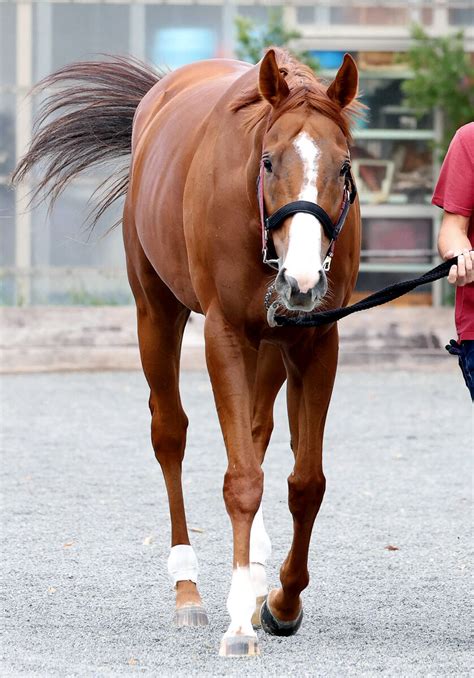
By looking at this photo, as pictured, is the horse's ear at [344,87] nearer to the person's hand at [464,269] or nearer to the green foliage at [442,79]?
the person's hand at [464,269]

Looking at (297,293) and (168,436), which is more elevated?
(297,293)

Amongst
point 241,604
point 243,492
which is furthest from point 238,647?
point 243,492

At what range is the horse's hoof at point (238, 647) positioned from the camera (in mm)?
4020

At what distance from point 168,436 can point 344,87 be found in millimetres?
1768

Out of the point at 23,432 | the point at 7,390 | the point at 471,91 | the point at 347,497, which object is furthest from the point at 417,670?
the point at 471,91

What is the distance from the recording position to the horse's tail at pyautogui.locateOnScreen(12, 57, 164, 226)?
244 inches

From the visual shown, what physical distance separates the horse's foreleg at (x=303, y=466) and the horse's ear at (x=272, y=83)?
841 millimetres

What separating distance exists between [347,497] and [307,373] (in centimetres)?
288

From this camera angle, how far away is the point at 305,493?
4.52m

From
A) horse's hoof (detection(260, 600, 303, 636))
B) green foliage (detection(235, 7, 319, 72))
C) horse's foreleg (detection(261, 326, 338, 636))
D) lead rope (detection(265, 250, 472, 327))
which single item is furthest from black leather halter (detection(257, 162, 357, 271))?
green foliage (detection(235, 7, 319, 72))

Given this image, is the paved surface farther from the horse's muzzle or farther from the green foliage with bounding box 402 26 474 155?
the green foliage with bounding box 402 26 474 155

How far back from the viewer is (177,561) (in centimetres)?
489

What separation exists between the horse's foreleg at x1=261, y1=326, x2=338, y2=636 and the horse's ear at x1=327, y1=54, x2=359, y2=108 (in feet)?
2.61

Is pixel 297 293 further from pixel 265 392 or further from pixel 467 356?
pixel 265 392
